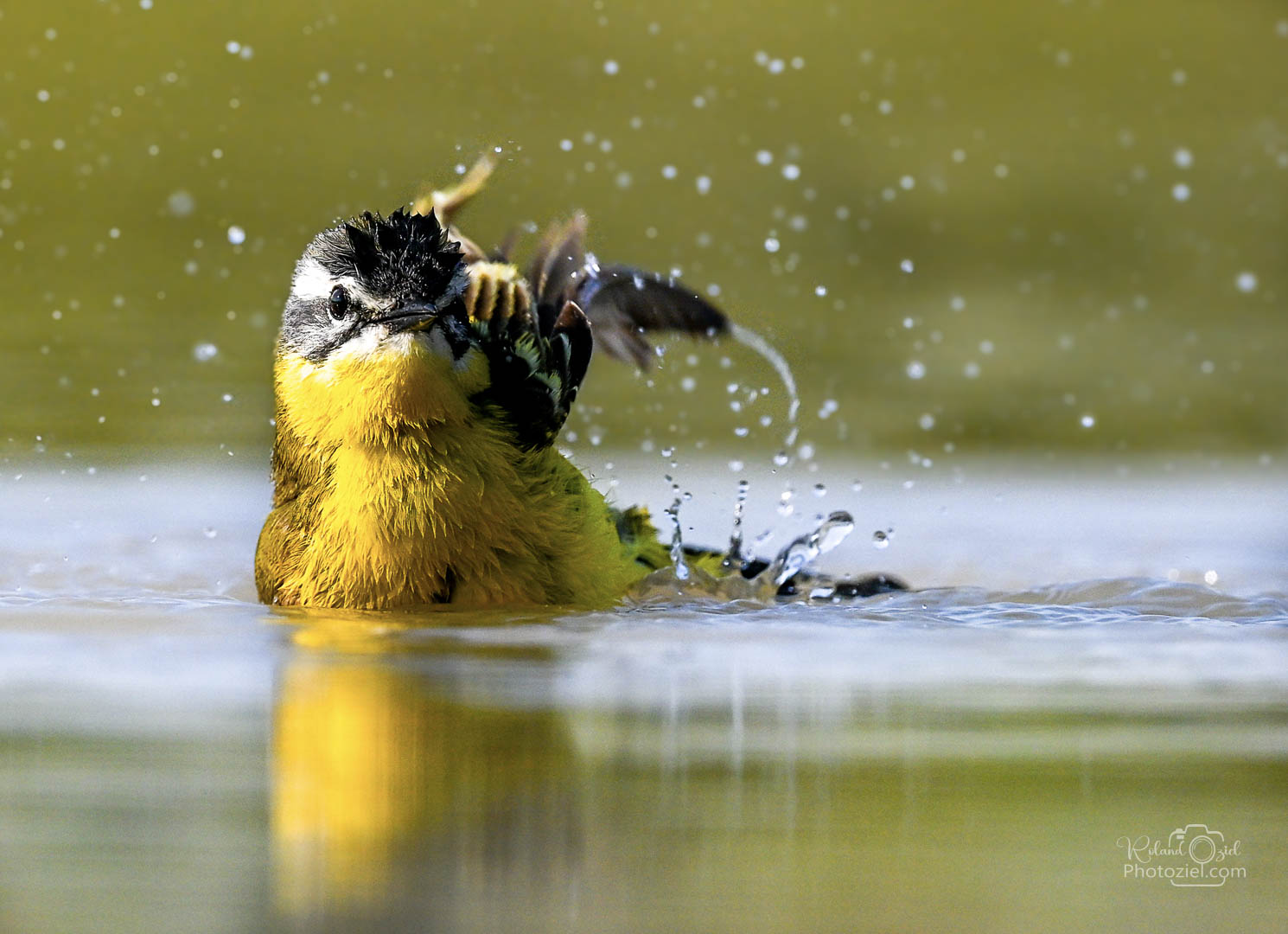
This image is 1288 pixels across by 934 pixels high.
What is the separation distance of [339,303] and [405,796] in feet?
8.47

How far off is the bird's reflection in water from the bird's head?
1060 mm

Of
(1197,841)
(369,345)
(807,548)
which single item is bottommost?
(1197,841)

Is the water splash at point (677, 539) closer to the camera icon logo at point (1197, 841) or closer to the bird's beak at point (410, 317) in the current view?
the bird's beak at point (410, 317)

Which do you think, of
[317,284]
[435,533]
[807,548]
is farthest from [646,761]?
[807,548]

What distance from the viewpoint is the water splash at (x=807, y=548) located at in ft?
19.5

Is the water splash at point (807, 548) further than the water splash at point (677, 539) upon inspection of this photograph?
Yes

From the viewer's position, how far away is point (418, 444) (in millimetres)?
4750

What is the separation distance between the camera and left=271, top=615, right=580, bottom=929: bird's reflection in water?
7.00 feet

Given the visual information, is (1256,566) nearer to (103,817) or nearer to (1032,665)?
(1032,665)

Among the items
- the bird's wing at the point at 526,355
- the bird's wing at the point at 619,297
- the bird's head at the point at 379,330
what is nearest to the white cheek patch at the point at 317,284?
the bird's head at the point at 379,330

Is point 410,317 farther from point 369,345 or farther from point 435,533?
point 435,533

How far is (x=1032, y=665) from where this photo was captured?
13.3 feet

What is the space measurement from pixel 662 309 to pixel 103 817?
3.59 metres

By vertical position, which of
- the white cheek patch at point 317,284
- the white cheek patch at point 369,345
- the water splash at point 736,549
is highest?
the white cheek patch at point 317,284
